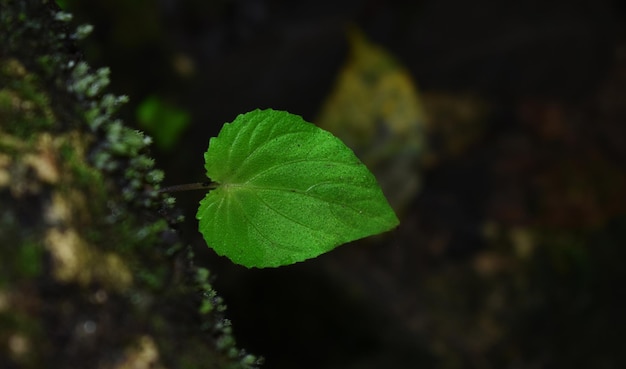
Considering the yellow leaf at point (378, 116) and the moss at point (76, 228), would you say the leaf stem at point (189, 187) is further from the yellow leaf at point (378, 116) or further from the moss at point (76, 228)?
the yellow leaf at point (378, 116)

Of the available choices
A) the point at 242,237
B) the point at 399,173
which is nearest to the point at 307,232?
the point at 242,237

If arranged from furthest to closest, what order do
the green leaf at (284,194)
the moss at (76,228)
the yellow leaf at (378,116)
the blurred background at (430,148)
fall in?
the yellow leaf at (378,116)
the blurred background at (430,148)
the green leaf at (284,194)
the moss at (76,228)

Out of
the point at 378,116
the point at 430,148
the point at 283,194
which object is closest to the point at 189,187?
the point at 283,194

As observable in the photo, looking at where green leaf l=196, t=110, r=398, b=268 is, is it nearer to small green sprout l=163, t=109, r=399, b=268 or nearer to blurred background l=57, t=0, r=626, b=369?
small green sprout l=163, t=109, r=399, b=268

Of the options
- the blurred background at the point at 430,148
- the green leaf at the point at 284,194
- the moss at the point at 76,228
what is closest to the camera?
the moss at the point at 76,228

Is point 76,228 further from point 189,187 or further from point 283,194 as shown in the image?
point 283,194

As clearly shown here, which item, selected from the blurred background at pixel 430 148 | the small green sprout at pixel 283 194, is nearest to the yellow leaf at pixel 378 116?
the blurred background at pixel 430 148
